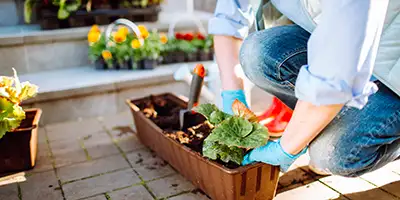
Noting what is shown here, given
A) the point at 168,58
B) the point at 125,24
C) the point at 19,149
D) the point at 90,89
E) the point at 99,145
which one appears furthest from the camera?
the point at 168,58

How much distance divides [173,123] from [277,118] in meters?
0.39

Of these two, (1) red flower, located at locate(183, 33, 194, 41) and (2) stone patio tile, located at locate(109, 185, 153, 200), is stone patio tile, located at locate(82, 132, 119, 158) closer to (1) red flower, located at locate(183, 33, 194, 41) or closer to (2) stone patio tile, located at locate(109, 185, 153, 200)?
(2) stone patio tile, located at locate(109, 185, 153, 200)

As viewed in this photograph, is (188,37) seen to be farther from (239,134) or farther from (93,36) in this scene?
(239,134)

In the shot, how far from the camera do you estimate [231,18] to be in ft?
4.77

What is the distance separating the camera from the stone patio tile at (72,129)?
1.92 m

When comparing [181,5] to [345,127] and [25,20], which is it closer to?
[25,20]

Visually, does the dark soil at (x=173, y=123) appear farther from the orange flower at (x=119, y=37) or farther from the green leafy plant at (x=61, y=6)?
the green leafy plant at (x=61, y=6)

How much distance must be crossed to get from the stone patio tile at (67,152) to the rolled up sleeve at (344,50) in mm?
1055

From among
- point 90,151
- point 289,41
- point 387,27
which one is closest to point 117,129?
point 90,151

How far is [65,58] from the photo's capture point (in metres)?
2.43

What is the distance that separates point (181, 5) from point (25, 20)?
1.13 metres

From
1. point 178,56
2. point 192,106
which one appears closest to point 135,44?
point 178,56

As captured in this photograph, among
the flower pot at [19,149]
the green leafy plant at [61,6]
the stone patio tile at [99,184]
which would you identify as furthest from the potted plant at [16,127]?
the green leafy plant at [61,6]

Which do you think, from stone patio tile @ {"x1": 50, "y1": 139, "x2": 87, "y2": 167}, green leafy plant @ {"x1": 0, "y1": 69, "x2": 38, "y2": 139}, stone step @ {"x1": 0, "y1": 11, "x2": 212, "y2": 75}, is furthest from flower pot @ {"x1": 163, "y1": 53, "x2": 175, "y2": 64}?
green leafy plant @ {"x1": 0, "y1": 69, "x2": 38, "y2": 139}
